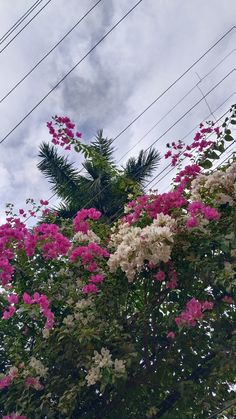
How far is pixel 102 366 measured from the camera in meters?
3.33

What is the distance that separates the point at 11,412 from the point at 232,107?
347 cm

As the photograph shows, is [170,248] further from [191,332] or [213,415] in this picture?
[213,415]

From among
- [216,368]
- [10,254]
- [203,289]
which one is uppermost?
[10,254]

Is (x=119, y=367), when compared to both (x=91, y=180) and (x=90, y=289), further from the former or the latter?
(x=91, y=180)

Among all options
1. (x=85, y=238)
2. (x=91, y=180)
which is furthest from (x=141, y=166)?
(x=85, y=238)

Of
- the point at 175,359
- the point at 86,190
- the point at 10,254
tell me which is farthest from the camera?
the point at 86,190

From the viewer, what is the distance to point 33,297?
12.4 ft

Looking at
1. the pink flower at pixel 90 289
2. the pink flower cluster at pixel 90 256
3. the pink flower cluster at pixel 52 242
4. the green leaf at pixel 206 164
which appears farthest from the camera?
the green leaf at pixel 206 164

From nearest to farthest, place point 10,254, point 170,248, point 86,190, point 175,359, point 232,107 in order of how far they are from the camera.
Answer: point 170,248
point 175,359
point 10,254
point 232,107
point 86,190

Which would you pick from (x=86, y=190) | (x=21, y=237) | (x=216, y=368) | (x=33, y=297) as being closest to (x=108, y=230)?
(x=21, y=237)

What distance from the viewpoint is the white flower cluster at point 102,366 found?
3.33 meters

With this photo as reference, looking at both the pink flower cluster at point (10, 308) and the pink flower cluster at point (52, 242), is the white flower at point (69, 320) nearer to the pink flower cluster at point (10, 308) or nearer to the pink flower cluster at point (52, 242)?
the pink flower cluster at point (10, 308)

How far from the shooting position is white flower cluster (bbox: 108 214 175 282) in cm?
349

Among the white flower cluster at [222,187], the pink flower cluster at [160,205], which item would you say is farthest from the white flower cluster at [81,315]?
the white flower cluster at [222,187]
